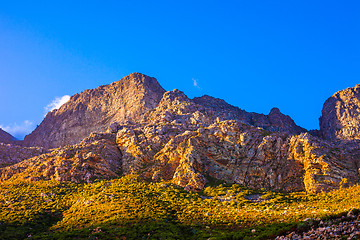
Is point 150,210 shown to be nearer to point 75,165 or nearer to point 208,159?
point 208,159

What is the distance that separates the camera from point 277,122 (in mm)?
199750

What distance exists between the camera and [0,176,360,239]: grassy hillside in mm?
49281

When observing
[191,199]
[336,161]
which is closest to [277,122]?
[336,161]

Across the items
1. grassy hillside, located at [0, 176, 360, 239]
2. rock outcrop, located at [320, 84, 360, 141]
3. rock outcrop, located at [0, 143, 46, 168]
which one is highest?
rock outcrop, located at [320, 84, 360, 141]

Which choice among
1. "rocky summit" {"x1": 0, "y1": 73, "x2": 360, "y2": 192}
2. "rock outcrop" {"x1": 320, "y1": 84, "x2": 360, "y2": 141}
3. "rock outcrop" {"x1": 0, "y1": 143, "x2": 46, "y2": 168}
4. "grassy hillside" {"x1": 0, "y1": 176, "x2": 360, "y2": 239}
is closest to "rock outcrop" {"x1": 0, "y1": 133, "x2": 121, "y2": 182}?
"rocky summit" {"x1": 0, "y1": 73, "x2": 360, "y2": 192}

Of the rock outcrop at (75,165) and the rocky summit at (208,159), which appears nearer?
the rocky summit at (208,159)

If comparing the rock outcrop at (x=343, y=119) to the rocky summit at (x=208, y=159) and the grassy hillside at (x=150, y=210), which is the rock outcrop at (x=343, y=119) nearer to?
the rocky summit at (x=208, y=159)

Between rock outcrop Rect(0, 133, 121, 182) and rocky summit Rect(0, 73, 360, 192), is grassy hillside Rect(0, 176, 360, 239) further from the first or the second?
rocky summit Rect(0, 73, 360, 192)

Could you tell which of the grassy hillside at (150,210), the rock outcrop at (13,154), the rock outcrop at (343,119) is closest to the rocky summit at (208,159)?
the rock outcrop at (13,154)

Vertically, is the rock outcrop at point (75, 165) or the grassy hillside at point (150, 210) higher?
the rock outcrop at point (75, 165)

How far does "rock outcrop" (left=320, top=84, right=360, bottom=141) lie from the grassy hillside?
116 metres

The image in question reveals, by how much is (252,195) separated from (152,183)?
1275 inches

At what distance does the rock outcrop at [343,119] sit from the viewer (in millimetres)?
171750

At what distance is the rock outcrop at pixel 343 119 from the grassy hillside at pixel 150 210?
11601cm
